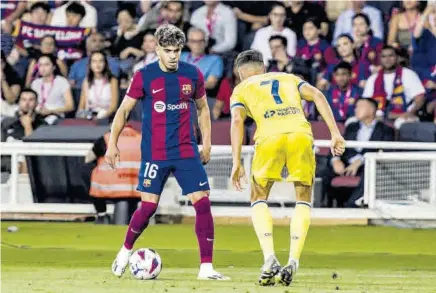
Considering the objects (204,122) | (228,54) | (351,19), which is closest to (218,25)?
(228,54)

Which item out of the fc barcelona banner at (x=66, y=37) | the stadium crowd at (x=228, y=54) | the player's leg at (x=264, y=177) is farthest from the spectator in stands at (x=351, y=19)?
the player's leg at (x=264, y=177)

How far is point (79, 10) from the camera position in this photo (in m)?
21.5

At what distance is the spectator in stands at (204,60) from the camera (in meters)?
19.3

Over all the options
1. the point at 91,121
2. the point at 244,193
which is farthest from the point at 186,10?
the point at 244,193

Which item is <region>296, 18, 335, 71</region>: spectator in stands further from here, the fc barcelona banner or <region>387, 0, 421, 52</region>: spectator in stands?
the fc barcelona banner

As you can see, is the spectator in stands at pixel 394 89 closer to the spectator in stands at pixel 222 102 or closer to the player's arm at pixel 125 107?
the spectator in stands at pixel 222 102

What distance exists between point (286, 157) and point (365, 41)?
31.8 ft

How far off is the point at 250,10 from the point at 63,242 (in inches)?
285

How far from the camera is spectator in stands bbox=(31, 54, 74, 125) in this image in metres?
19.9

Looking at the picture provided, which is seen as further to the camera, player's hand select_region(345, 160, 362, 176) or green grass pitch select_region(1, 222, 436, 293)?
player's hand select_region(345, 160, 362, 176)

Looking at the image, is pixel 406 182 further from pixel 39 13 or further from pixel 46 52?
pixel 39 13

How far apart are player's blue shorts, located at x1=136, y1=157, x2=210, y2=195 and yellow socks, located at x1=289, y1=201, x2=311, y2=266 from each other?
0.92 meters

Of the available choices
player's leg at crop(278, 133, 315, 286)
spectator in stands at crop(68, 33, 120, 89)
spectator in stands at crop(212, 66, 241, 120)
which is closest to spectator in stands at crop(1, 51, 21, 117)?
spectator in stands at crop(68, 33, 120, 89)

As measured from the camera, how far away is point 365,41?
64.6 ft
